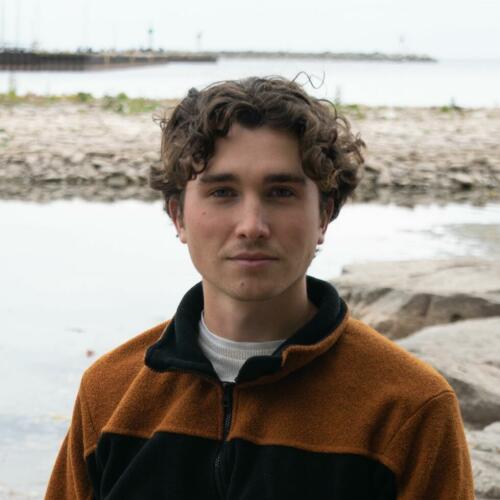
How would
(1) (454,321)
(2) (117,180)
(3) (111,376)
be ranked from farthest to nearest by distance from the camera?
(2) (117,180)
(1) (454,321)
(3) (111,376)

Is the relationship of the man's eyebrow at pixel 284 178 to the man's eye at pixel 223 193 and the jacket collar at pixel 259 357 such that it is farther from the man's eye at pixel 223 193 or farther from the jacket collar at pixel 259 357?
the jacket collar at pixel 259 357

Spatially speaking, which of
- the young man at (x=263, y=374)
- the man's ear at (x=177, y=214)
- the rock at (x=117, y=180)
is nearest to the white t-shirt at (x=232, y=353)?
the young man at (x=263, y=374)

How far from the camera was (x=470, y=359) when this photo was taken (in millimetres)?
Answer: 5523

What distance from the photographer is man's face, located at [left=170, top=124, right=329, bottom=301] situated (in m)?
2.16

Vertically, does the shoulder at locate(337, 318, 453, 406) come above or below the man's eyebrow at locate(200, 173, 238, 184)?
below

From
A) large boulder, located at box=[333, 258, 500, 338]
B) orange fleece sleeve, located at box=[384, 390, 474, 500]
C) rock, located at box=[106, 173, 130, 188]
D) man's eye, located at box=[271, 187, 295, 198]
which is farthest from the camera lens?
rock, located at box=[106, 173, 130, 188]

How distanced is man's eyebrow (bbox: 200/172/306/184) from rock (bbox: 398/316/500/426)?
9.75 ft

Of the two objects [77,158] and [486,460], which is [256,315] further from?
[77,158]

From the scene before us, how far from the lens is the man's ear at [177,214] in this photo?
2.38 m

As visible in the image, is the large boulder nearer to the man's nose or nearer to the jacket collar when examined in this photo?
the jacket collar

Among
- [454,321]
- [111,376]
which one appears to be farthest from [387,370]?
[454,321]

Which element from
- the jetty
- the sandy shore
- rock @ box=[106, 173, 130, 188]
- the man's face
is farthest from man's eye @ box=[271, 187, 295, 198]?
the jetty

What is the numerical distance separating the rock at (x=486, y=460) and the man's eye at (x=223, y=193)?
1874mm

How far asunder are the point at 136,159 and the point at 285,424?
16587 millimetres
